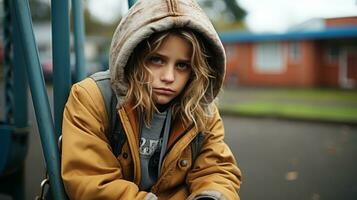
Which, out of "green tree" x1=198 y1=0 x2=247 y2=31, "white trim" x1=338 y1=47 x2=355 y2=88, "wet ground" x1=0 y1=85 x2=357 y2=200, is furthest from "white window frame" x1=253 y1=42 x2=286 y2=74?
"green tree" x1=198 y1=0 x2=247 y2=31

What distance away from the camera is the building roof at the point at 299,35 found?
1823 cm

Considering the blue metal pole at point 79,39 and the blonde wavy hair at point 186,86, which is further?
the blue metal pole at point 79,39

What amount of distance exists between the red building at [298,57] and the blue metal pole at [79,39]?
59.4 feet

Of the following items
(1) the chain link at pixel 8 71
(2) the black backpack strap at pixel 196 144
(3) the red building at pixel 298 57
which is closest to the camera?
(2) the black backpack strap at pixel 196 144

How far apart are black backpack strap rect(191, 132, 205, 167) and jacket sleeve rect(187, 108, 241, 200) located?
0.08 feet

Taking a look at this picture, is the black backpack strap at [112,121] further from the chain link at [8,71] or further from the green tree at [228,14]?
the green tree at [228,14]

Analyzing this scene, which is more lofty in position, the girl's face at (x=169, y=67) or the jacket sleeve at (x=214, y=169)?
the girl's face at (x=169, y=67)

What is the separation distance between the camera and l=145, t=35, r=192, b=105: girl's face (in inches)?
56.7

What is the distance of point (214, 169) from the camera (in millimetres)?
1605

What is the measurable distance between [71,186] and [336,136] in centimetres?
535

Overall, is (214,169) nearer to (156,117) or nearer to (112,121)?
(156,117)

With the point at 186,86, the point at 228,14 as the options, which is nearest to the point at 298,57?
the point at 186,86

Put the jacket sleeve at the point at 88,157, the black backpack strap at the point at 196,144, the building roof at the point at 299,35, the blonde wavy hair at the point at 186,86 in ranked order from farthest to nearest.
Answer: the building roof at the point at 299,35, the black backpack strap at the point at 196,144, the blonde wavy hair at the point at 186,86, the jacket sleeve at the point at 88,157

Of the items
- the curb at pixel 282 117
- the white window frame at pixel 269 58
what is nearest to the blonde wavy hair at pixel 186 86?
the curb at pixel 282 117
